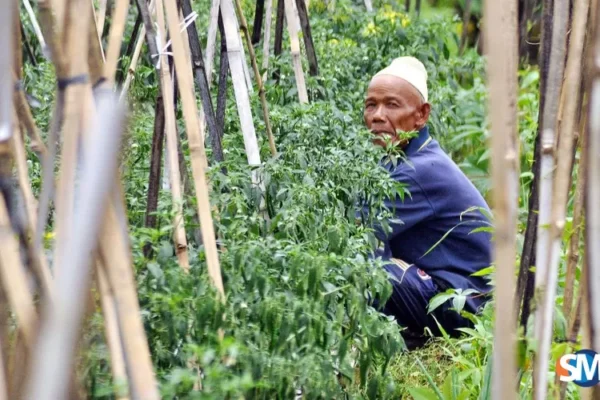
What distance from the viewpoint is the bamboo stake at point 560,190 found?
4.27 feet

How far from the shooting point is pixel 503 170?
1035mm

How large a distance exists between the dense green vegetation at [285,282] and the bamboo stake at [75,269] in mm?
443

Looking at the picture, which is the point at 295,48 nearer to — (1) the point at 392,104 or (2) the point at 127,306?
(1) the point at 392,104

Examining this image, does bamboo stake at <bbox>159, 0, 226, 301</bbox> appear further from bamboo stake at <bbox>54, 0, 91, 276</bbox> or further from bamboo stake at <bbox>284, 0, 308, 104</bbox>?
bamboo stake at <bbox>284, 0, 308, 104</bbox>

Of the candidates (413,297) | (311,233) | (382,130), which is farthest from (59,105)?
(382,130)

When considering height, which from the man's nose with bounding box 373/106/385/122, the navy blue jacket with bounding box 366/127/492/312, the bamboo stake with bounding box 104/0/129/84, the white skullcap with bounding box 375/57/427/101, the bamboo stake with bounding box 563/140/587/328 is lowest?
the bamboo stake with bounding box 563/140/587/328

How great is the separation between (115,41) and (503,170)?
50cm

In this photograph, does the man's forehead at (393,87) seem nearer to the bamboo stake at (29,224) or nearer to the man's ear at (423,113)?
the man's ear at (423,113)

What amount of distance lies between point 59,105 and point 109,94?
0.19 ft

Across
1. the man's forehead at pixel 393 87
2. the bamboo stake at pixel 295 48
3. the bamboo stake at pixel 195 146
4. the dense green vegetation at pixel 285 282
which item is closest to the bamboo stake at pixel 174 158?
the dense green vegetation at pixel 285 282

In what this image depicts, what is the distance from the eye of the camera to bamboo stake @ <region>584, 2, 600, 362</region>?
122 cm

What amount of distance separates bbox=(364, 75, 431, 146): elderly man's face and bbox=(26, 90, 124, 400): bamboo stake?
2.62m

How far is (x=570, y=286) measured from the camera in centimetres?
158

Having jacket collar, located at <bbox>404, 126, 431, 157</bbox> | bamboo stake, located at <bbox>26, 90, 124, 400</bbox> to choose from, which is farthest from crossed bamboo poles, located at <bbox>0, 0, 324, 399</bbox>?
jacket collar, located at <bbox>404, 126, 431, 157</bbox>
